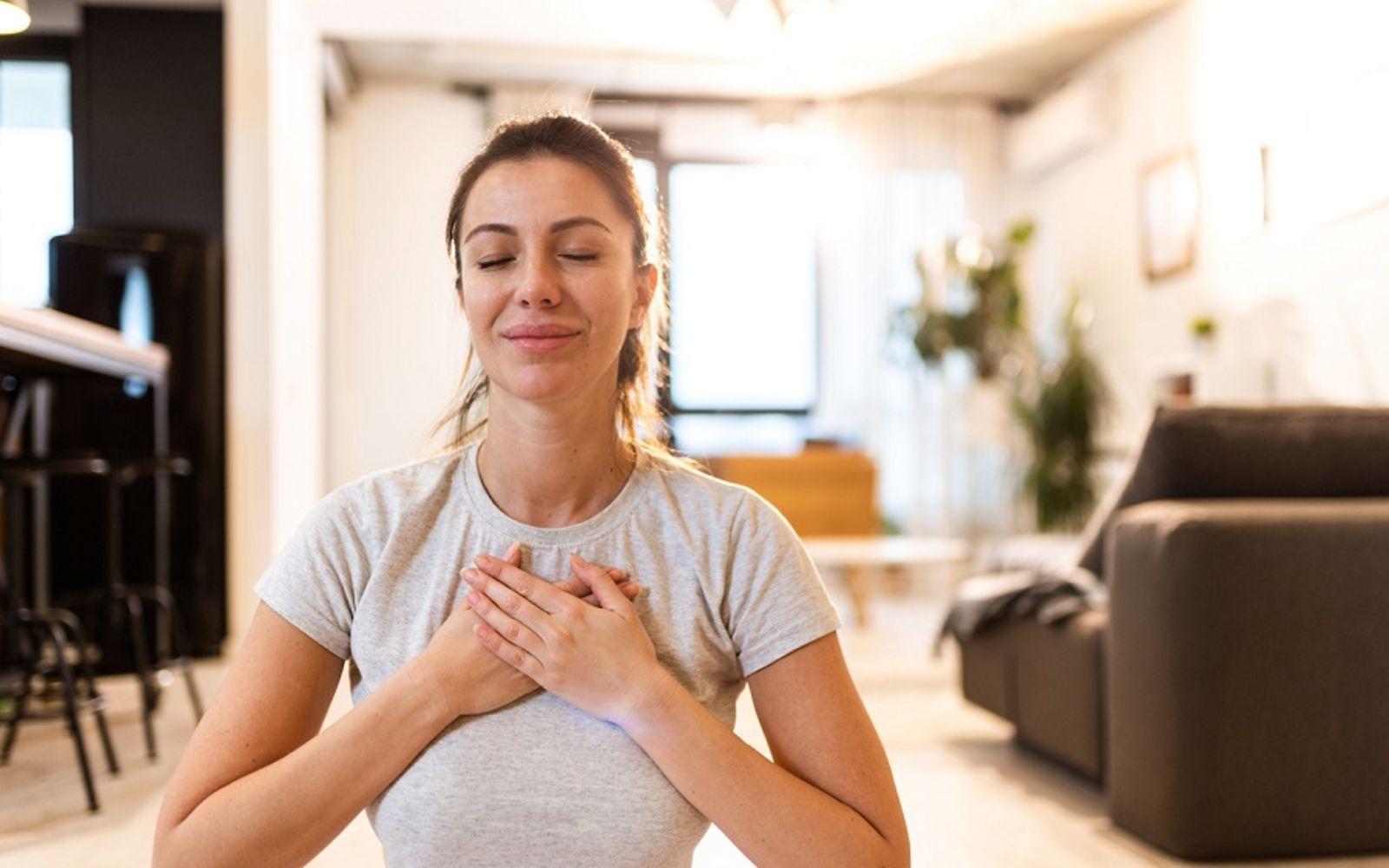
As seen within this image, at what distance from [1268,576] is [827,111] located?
5.81 metres

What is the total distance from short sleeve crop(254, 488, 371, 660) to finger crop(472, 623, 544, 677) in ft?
0.45

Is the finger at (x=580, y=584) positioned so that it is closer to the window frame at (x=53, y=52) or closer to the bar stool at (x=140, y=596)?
the bar stool at (x=140, y=596)

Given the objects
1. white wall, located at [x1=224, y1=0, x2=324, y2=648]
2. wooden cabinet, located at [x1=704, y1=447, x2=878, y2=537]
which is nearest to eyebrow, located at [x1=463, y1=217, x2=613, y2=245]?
white wall, located at [x1=224, y1=0, x2=324, y2=648]

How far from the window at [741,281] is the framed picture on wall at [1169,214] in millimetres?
2160

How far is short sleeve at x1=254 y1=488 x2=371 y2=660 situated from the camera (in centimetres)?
104

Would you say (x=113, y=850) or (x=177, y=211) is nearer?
(x=113, y=850)

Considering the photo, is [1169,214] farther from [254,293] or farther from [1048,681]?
[254,293]

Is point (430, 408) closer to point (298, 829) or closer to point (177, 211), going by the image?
point (177, 211)

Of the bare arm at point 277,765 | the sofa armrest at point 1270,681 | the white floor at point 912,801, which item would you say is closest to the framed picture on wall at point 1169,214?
the white floor at point 912,801

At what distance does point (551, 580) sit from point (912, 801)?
2.00 metres

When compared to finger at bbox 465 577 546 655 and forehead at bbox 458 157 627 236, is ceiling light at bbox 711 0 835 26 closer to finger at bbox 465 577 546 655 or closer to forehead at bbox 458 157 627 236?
forehead at bbox 458 157 627 236

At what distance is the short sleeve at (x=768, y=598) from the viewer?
1057mm

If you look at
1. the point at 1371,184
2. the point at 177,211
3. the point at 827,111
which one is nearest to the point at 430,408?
the point at 177,211

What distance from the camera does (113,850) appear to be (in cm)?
246
